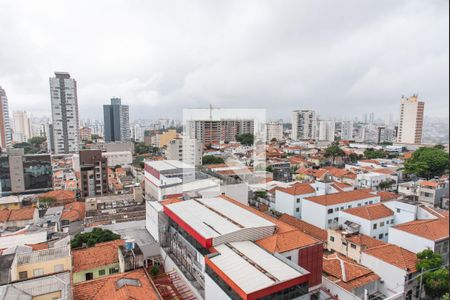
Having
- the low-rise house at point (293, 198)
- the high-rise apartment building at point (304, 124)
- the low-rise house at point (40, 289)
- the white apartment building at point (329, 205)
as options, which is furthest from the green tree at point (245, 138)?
the low-rise house at point (40, 289)

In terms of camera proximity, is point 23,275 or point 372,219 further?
point 372,219

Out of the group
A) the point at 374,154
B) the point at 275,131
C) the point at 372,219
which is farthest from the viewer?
the point at 275,131

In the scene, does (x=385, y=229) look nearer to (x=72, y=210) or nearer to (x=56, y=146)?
(x=72, y=210)

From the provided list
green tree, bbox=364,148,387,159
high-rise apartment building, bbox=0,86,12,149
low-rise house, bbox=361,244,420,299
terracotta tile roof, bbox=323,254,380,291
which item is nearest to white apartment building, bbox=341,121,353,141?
green tree, bbox=364,148,387,159

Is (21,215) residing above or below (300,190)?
below

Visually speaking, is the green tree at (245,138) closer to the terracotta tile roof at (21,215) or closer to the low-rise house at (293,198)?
the low-rise house at (293,198)

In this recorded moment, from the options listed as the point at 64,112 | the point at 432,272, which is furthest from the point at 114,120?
the point at 432,272

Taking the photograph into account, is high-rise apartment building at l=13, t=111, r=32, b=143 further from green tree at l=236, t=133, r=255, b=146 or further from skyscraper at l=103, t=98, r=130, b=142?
green tree at l=236, t=133, r=255, b=146

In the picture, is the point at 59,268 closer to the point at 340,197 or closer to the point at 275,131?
the point at 340,197
